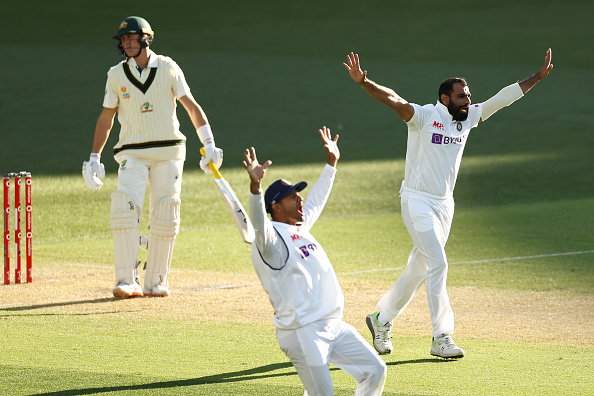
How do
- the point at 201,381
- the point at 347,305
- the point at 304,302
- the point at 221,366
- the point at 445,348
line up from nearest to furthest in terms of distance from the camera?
the point at 304,302
the point at 201,381
the point at 221,366
the point at 445,348
the point at 347,305

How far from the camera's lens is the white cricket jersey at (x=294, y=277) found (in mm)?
4785

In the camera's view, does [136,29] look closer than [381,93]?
No

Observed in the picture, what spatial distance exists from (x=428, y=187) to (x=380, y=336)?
114cm

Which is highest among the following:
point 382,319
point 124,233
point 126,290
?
point 124,233

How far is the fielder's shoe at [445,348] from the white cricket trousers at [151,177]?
3.30 m

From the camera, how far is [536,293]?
30.0ft

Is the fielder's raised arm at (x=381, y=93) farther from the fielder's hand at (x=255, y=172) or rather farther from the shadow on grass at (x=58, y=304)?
the shadow on grass at (x=58, y=304)

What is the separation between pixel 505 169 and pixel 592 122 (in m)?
5.36

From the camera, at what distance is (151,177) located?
9.00 meters

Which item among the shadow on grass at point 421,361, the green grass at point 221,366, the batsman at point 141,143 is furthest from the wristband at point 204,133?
the shadow on grass at point 421,361

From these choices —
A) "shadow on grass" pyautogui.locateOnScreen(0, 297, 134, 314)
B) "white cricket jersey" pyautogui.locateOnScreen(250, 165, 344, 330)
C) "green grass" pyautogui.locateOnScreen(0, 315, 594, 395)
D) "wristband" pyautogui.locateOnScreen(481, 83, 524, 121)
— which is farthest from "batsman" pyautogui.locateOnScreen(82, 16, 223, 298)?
"white cricket jersey" pyautogui.locateOnScreen(250, 165, 344, 330)

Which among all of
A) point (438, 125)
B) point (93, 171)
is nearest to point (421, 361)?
point (438, 125)

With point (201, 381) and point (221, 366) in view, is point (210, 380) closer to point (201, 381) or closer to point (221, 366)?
point (201, 381)

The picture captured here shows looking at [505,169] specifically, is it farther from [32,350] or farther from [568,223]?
[32,350]
